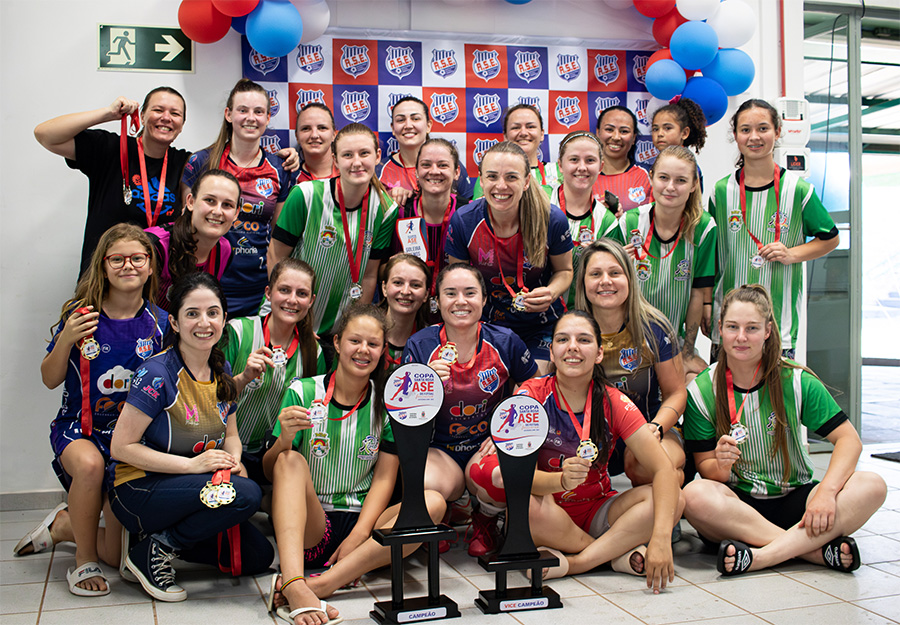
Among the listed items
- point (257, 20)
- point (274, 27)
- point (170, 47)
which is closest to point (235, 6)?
point (257, 20)

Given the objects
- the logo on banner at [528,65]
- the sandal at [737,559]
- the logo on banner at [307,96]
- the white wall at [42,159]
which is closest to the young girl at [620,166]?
the logo on banner at [528,65]

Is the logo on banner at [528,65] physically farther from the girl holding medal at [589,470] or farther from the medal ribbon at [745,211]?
the girl holding medal at [589,470]

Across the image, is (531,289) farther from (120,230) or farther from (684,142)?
(120,230)

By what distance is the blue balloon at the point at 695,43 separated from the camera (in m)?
4.54

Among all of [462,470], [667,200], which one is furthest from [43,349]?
[667,200]

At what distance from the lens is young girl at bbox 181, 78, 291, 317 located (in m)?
3.84

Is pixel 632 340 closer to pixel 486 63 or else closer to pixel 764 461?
pixel 764 461

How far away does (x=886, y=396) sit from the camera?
8.45m

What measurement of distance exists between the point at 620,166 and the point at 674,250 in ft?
2.98

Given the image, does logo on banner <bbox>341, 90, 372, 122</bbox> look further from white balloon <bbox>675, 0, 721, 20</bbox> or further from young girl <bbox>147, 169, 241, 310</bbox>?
white balloon <bbox>675, 0, 721, 20</bbox>

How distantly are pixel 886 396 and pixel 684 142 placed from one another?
5520mm

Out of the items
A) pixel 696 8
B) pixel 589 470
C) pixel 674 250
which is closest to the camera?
pixel 589 470

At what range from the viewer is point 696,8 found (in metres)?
4.62

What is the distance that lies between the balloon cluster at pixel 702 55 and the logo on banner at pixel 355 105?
5.76ft
